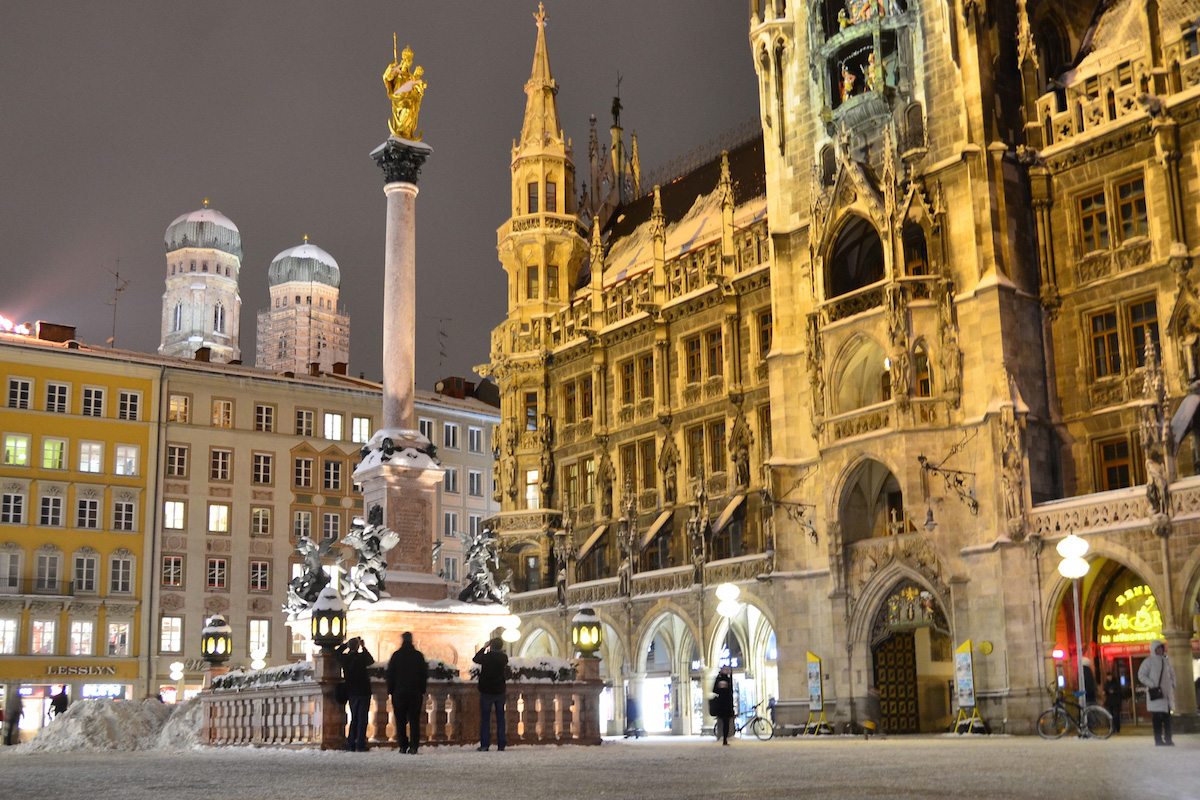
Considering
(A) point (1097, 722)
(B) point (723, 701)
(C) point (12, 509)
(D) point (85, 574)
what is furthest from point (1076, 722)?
(C) point (12, 509)

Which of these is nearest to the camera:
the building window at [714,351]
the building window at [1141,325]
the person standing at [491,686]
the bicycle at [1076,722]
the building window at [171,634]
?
the person standing at [491,686]

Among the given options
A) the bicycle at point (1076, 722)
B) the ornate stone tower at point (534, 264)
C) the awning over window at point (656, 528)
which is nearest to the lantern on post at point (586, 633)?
the bicycle at point (1076, 722)

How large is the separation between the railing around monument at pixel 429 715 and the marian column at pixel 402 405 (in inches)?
205

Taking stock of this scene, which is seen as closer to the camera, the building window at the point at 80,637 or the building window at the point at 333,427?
the building window at the point at 80,637

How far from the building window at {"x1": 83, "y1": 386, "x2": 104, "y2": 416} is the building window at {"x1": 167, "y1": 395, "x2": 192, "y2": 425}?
3.27 meters

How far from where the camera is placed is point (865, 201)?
40188 millimetres

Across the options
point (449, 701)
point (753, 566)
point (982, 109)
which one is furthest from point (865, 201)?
point (449, 701)

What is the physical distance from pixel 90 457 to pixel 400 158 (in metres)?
36.8

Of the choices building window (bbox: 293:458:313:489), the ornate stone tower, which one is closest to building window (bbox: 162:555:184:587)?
building window (bbox: 293:458:313:489)

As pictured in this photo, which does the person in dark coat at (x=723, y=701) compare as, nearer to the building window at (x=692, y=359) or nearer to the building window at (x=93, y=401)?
the building window at (x=692, y=359)

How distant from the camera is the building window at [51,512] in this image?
63719mm

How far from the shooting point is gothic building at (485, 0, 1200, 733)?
114ft

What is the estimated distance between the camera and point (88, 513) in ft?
212

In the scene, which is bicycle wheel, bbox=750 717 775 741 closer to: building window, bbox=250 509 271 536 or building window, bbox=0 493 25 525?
building window, bbox=250 509 271 536
